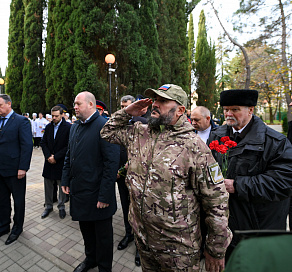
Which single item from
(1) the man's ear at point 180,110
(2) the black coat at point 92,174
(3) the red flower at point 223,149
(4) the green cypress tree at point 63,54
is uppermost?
(4) the green cypress tree at point 63,54

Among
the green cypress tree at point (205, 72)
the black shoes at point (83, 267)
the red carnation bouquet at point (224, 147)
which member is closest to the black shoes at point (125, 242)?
the black shoes at point (83, 267)

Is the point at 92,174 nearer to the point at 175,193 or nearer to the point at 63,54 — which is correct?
the point at 175,193

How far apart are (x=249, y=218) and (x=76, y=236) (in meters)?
2.85

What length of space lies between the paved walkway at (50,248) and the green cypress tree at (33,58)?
15.5m

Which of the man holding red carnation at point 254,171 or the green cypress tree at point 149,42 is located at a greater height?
the green cypress tree at point 149,42

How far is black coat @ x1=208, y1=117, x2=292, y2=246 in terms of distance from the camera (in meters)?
1.52

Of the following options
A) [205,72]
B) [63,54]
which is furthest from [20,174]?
[205,72]

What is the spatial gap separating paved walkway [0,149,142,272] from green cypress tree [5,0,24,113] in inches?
733

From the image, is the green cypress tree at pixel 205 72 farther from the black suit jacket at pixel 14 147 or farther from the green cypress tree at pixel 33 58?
the black suit jacket at pixel 14 147

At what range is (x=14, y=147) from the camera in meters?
3.12

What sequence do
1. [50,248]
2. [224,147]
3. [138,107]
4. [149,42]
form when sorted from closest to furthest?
[224,147]
[138,107]
[50,248]
[149,42]

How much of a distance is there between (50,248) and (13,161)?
→ 1543 millimetres

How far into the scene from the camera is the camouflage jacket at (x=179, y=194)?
1.35m

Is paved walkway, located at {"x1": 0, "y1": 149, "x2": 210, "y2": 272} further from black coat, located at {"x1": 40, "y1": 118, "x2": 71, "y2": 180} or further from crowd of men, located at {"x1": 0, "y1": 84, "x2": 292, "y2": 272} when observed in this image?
black coat, located at {"x1": 40, "y1": 118, "x2": 71, "y2": 180}
